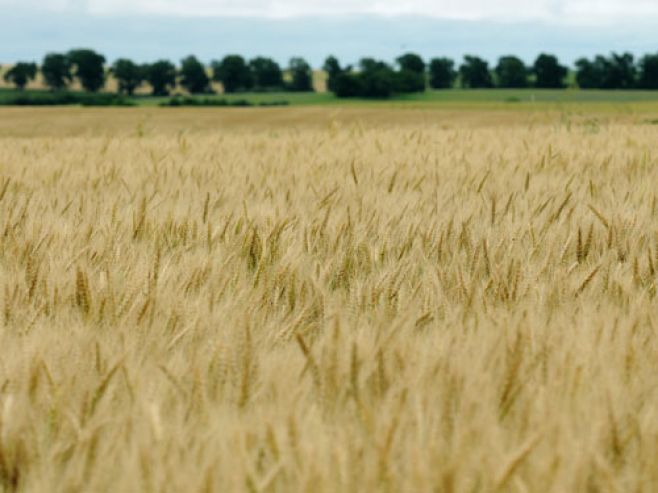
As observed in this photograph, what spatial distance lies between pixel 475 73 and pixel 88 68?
102 feet

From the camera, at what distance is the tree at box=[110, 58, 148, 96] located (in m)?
59.7

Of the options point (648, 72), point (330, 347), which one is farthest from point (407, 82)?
point (330, 347)

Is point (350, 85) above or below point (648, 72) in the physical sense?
below

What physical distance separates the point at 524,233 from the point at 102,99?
4389 centimetres

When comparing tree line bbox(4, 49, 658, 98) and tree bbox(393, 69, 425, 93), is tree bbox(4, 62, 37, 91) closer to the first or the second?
tree line bbox(4, 49, 658, 98)

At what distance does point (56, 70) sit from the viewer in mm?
62688

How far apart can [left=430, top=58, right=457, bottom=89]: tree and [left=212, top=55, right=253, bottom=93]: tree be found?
624 inches

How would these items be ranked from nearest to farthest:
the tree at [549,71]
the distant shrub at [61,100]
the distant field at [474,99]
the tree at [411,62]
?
1. the distant field at [474,99]
2. the distant shrub at [61,100]
3. the tree at [549,71]
4. the tree at [411,62]

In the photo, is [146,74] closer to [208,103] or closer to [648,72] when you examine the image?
[208,103]

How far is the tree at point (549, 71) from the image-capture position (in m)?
62.8

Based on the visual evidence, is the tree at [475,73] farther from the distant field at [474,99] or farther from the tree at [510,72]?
the distant field at [474,99]

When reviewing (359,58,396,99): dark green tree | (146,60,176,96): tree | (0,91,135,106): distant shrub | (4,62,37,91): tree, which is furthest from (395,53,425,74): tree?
(4,62,37,91): tree

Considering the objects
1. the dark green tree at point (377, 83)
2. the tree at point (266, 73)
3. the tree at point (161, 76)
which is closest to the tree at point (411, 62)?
the tree at point (266, 73)

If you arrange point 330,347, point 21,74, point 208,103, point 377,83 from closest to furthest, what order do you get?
point 330,347 < point 208,103 < point 377,83 < point 21,74
